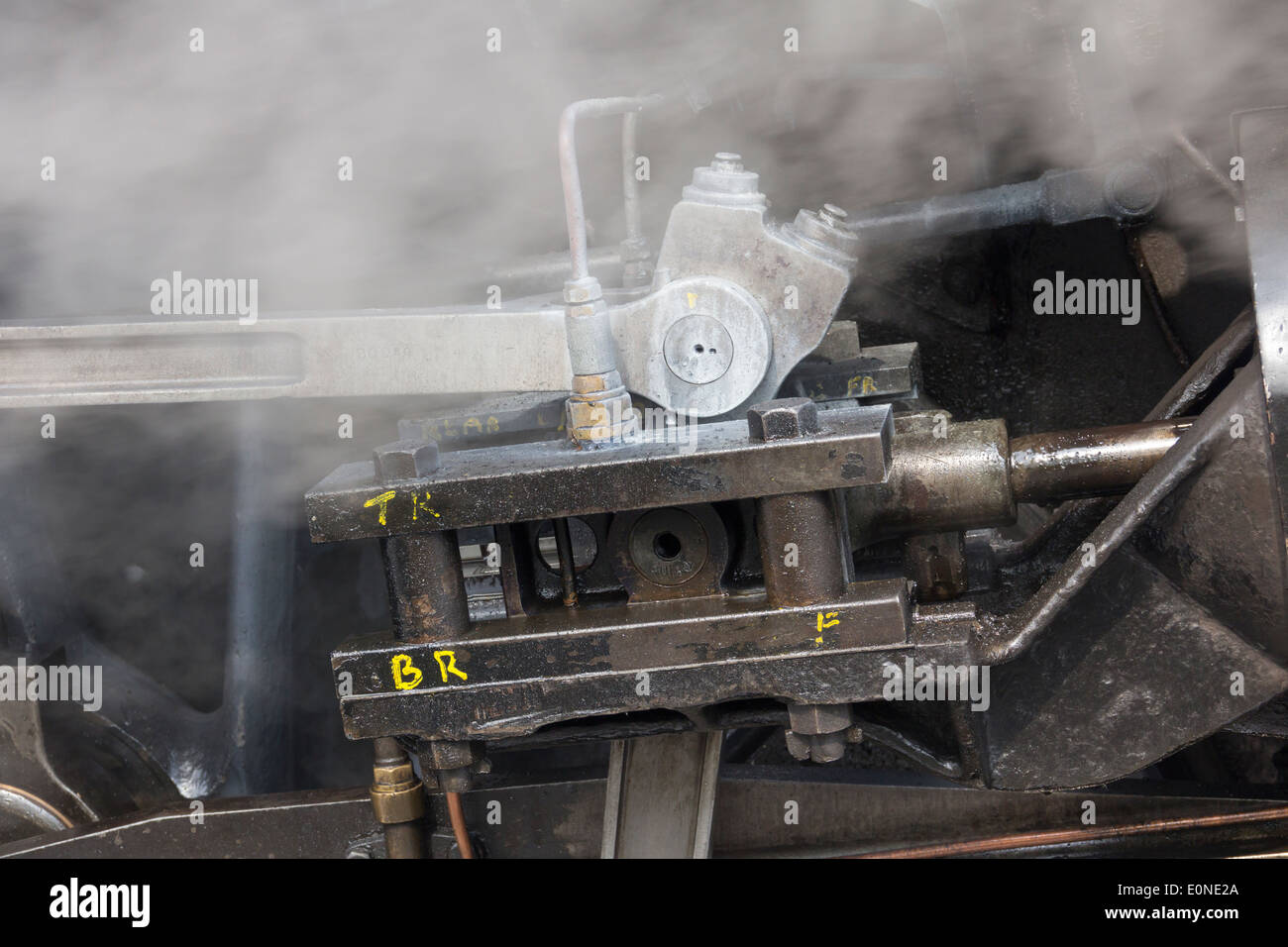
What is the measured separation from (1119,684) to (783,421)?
16.5 inches

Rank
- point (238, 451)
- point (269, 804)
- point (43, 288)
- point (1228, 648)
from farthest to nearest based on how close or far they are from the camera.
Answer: point (238, 451) → point (43, 288) → point (269, 804) → point (1228, 648)

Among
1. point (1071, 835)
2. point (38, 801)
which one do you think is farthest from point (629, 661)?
point (38, 801)

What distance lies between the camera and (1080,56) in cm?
127

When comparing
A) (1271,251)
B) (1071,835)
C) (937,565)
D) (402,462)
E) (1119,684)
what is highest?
(1271,251)

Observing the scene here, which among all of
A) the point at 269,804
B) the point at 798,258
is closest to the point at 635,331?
the point at 798,258

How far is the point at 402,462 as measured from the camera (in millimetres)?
988

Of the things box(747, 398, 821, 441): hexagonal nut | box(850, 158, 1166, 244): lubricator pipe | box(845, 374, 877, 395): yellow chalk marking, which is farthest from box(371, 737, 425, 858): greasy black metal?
box(850, 158, 1166, 244): lubricator pipe

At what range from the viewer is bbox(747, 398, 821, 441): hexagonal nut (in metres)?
0.94

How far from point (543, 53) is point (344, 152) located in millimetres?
273

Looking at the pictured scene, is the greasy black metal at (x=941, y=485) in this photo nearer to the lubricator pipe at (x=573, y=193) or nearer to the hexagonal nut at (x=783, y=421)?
the hexagonal nut at (x=783, y=421)

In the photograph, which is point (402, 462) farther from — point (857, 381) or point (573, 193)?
point (857, 381)

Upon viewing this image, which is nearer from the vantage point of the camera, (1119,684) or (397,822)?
(1119,684)
